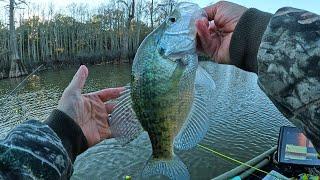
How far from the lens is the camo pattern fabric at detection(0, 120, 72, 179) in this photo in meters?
1.97

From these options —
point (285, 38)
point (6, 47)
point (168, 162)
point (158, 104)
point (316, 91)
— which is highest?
point (285, 38)

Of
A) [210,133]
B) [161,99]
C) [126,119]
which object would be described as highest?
→ [161,99]

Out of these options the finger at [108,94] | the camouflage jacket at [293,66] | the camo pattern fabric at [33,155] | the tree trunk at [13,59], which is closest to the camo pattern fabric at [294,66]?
the camouflage jacket at [293,66]

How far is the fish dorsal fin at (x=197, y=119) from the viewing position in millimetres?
2260

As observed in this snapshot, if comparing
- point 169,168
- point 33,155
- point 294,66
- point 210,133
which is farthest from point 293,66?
point 210,133

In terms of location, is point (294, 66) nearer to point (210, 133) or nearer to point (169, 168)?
point (169, 168)

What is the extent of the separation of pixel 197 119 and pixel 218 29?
21.6 inches

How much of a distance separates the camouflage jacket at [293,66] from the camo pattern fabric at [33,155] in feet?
3.72

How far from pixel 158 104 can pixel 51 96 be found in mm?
20510

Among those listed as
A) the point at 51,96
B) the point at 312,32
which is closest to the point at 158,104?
the point at 312,32

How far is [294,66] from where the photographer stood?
1729 millimetres

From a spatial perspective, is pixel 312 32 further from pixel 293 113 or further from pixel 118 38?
pixel 118 38

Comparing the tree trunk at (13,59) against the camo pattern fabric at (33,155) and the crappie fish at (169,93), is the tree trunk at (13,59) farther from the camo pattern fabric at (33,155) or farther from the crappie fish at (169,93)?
the crappie fish at (169,93)

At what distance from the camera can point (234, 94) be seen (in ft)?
66.3
